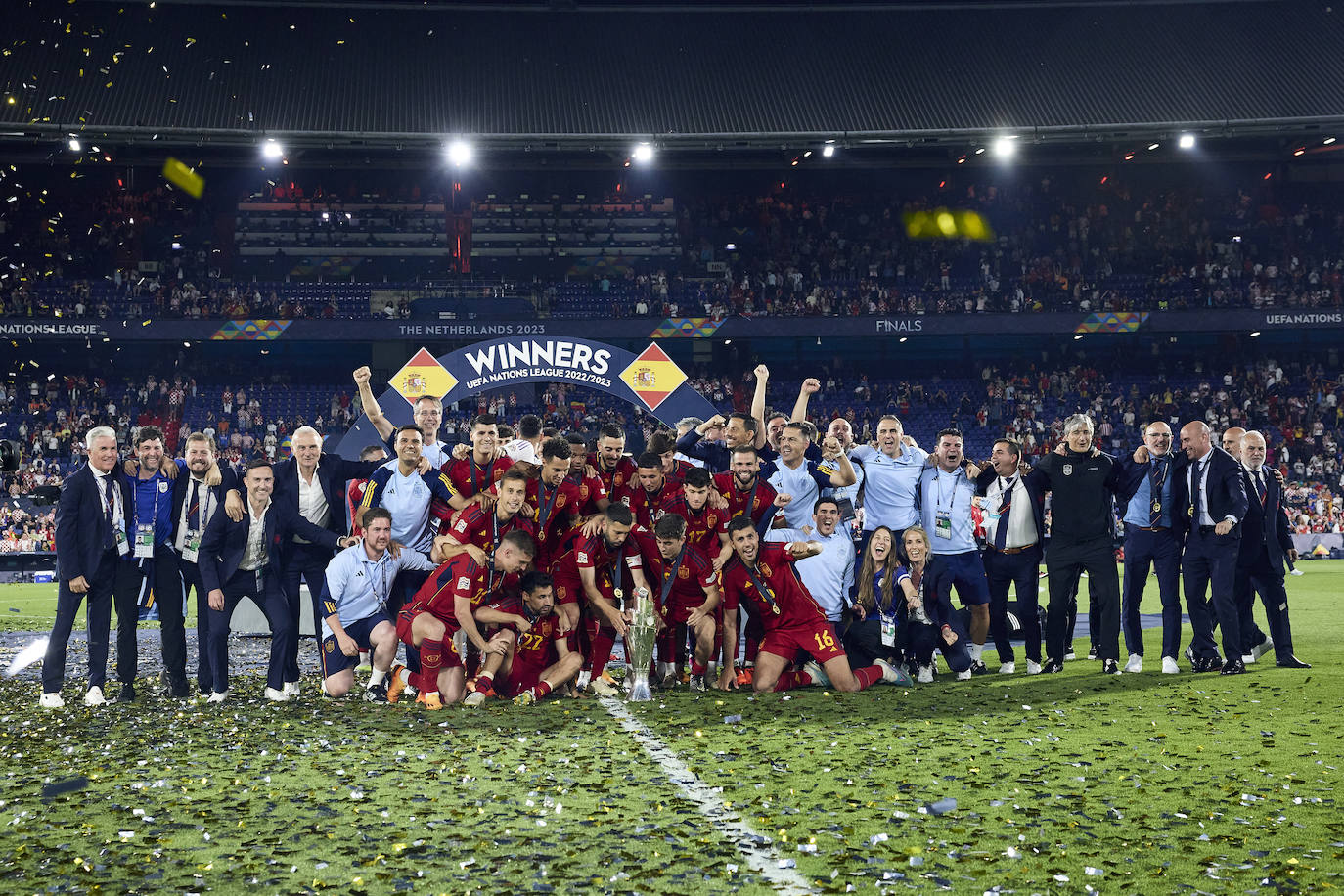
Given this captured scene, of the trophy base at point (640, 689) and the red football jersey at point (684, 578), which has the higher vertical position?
the red football jersey at point (684, 578)

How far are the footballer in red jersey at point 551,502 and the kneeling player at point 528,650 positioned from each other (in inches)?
15.7

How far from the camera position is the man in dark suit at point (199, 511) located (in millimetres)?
8680

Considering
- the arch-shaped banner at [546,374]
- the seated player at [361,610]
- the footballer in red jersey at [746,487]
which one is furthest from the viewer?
the arch-shaped banner at [546,374]

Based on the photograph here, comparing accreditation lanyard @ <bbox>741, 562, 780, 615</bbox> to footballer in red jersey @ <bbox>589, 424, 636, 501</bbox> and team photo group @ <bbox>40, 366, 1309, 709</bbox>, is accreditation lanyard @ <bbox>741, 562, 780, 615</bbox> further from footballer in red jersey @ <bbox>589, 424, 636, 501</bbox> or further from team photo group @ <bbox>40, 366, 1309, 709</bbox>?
footballer in red jersey @ <bbox>589, 424, 636, 501</bbox>

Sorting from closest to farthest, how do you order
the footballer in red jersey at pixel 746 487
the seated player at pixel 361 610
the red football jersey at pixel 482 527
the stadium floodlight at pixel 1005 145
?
the red football jersey at pixel 482 527 → the seated player at pixel 361 610 → the footballer in red jersey at pixel 746 487 → the stadium floodlight at pixel 1005 145

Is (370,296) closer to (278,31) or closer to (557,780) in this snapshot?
(278,31)

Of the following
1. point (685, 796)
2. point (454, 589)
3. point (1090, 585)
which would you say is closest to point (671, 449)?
point (454, 589)

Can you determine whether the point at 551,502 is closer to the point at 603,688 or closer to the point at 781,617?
the point at 603,688

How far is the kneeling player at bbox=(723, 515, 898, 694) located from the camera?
8.61 meters

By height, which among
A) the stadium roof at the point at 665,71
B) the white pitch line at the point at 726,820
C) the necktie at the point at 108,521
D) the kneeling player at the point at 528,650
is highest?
the stadium roof at the point at 665,71

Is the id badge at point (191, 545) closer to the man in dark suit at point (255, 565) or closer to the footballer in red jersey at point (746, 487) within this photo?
the man in dark suit at point (255, 565)

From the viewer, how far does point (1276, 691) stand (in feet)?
27.1

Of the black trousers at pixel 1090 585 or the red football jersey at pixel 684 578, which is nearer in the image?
the red football jersey at pixel 684 578

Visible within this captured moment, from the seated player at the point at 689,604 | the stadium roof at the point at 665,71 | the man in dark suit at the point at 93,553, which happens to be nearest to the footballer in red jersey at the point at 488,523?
the seated player at the point at 689,604
